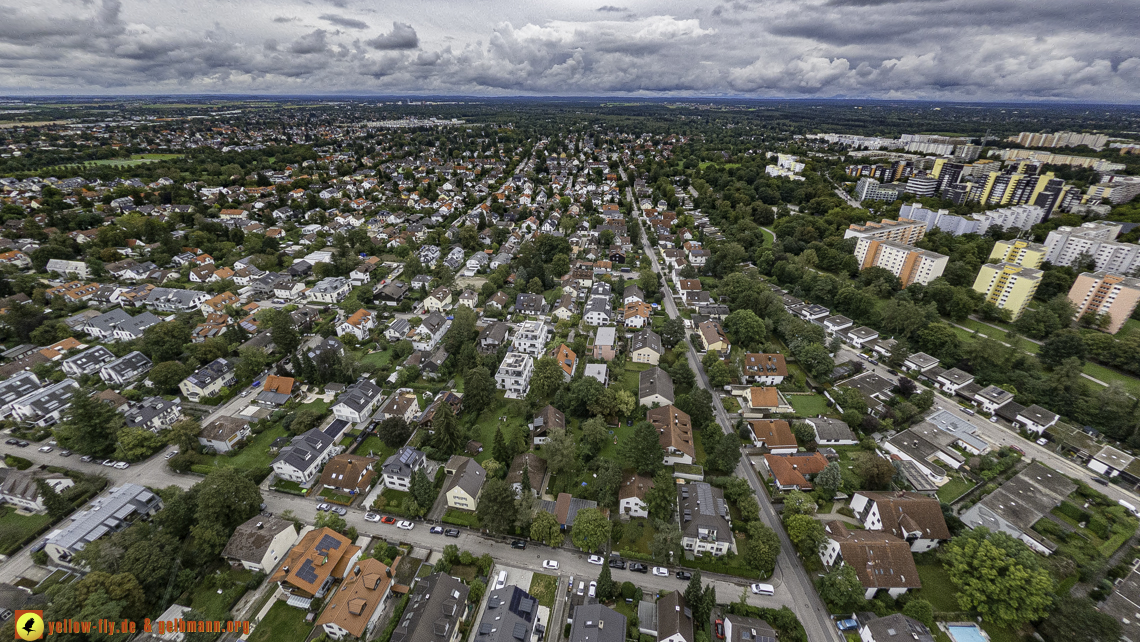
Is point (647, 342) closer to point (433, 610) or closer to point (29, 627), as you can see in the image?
point (433, 610)

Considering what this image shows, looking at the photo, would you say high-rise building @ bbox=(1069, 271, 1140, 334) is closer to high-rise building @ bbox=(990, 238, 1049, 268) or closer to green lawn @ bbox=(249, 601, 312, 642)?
high-rise building @ bbox=(990, 238, 1049, 268)

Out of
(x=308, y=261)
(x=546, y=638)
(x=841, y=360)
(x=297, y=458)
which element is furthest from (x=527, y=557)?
(x=308, y=261)

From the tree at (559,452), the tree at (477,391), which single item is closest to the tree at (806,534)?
the tree at (559,452)

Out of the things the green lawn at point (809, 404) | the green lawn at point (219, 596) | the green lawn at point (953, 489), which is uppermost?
the green lawn at point (219, 596)

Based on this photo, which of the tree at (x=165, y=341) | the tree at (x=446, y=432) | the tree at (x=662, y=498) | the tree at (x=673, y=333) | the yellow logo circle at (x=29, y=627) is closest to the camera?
the yellow logo circle at (x=29, y=627)

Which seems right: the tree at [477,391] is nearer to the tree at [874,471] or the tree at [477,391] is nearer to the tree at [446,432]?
the tree at [446,432]

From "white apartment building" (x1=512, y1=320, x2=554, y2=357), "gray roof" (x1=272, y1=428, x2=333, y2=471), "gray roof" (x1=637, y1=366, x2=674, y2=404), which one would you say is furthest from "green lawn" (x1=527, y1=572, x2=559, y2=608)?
"white apartment building" (x1=512, y1=320, x2=554, y2=357)
